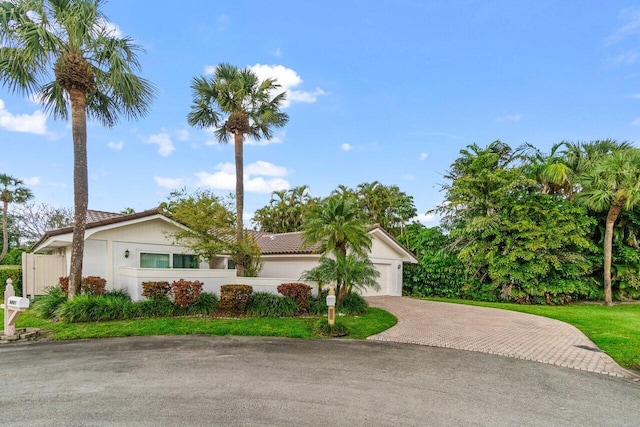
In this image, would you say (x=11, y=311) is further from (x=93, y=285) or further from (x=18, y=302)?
(x=93, y=285)

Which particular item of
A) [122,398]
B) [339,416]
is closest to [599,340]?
[339,416]

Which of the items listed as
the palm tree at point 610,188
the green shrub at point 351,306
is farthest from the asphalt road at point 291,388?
the palm tree at point 610,188

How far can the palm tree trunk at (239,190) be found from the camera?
47.2 feet

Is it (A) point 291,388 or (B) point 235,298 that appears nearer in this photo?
(A) point 291,388

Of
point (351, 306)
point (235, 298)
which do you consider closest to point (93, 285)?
point (235, 298)

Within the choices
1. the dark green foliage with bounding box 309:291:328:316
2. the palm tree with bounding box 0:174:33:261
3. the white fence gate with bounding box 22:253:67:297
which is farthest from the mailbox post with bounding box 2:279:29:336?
the palm tree with bounding box 0:174:33:261

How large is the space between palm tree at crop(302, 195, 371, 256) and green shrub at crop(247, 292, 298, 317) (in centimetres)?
265

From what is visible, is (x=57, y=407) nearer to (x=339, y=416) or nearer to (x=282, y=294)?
(x=339, y=416)

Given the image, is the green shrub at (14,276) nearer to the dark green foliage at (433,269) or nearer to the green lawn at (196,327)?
the green lawn at (196,327)

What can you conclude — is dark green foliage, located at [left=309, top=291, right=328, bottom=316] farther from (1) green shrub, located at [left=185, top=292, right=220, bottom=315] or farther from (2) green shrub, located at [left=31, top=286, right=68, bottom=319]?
(2) green shrub, located at [left=31, top=286, right=68, bottom=319]

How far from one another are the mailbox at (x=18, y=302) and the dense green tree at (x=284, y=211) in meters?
28.9

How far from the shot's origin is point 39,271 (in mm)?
15062

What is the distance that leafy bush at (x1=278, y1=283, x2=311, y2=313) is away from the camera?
12.3m

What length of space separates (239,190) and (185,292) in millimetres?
5129
